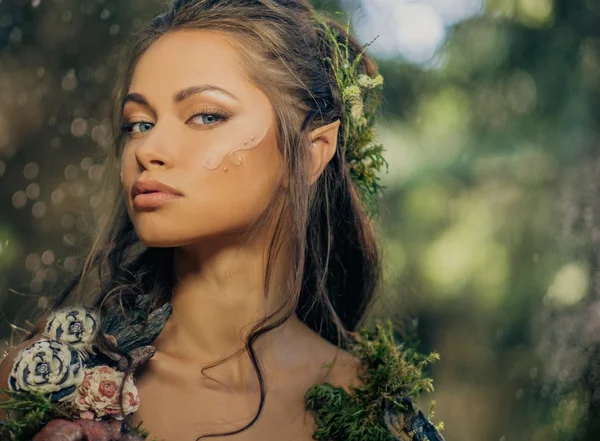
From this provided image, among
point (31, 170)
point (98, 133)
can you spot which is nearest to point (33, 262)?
point (31, 170)

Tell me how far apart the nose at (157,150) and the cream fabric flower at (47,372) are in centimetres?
34

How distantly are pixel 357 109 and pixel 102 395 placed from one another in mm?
784

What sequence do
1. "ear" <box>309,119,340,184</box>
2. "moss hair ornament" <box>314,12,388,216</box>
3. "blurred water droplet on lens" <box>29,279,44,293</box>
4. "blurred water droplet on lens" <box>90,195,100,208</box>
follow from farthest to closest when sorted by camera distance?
"blurred water droplet on lens" <box>29,279,44,293</box>
"blurred water droplet on lens" <box>90,195,100,208</box>
"moss hair ornament" <box>314,12,388,216</box>
"ear" <box>309,119,340,184</box>

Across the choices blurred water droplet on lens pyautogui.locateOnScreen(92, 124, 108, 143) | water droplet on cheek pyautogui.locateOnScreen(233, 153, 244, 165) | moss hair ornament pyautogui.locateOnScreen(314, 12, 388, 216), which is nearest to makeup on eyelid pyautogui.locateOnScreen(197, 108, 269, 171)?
water droplet on cheek pyautogui.locateOnScreen(233, 153, 244, 165)

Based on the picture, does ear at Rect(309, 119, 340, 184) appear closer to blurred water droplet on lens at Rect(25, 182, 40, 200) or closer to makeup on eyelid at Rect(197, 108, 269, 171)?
makeup on eyelid at Rect(197, 108, 269, 171)

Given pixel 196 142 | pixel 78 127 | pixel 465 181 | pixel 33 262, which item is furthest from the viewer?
pixel 465 181

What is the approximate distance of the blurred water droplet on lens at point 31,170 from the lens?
2.69 m

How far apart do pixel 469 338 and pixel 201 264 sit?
1653mm

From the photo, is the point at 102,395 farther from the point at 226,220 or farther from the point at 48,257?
the point at 48,257

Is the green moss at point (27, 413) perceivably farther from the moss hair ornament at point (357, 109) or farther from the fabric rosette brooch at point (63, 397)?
the moss hair ornament at point (357, 109)

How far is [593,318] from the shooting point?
2.84m

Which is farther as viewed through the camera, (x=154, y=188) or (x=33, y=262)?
(x=33, y=262)

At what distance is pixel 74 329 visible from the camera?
63.1 inches

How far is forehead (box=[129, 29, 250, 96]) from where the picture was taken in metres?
1.66
